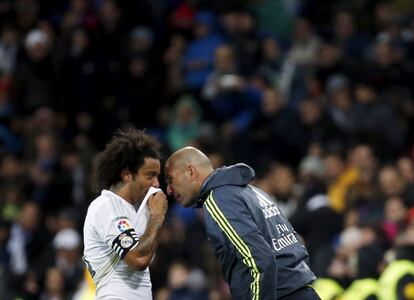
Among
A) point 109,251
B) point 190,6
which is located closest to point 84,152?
point 190,6

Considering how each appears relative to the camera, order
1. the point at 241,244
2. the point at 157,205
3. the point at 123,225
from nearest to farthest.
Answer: the point at 241,244
the point at 123,225
the point at 157,205

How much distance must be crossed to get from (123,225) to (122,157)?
0.39 metres

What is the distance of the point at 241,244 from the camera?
5.88 metres

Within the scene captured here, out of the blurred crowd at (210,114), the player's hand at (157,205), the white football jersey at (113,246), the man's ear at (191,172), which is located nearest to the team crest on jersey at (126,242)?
the white football jersey at (113,246)

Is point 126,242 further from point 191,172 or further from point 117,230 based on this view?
point 191,172

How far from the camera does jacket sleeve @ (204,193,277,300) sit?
19.1ft

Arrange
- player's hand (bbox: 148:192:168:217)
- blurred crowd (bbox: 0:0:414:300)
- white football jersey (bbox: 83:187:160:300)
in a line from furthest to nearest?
blurred crowd (bbox: 0:0:414:300) → player's hand (bbox: 148:192:168:217) → white football jersey (bbox: 83:187:160:300)

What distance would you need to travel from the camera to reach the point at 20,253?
13.0m

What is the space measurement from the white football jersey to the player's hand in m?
0.10

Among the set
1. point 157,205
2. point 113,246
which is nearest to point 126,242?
point 113,246

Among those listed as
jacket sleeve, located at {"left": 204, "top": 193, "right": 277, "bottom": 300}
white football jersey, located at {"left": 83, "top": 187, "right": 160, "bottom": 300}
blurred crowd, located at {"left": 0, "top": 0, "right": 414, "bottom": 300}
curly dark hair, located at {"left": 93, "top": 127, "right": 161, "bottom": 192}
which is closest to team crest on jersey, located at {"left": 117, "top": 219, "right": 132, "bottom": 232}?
white football jersey, located at {"left": 83, "top": 187, "right": 160, "bottom": 300}

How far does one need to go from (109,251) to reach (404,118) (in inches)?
276

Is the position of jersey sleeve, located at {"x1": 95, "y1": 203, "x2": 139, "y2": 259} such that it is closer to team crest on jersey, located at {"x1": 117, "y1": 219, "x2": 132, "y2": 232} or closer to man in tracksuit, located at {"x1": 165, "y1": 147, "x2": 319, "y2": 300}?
team crest on jersey, located at {"x1": 117, "y1": 219, "x2": 132, "y2": 232}

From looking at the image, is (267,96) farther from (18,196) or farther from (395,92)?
(18,196)
